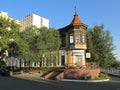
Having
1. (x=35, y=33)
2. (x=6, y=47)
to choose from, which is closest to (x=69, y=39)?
(x=35, y=33)

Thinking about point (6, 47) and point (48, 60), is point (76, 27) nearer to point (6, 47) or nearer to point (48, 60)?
point (48, 60)

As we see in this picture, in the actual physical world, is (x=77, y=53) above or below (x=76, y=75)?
above

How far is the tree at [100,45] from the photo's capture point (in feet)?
201

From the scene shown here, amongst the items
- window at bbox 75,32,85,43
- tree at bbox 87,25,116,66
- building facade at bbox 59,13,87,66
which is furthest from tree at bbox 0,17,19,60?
tree at bbox 87,25,116,66

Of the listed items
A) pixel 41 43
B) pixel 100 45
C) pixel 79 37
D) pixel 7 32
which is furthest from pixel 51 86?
pixel 100 45

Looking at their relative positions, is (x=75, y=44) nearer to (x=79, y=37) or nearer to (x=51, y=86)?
(x=79, y=37)

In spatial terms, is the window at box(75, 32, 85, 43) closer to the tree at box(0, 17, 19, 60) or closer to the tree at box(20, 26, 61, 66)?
the tree at box(20, 26, 61, 66)

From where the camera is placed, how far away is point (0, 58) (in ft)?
192

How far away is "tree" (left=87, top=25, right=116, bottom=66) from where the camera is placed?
61.2 metres

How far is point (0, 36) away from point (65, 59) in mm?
12934

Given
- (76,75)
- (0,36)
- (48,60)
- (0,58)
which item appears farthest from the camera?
(0,58)

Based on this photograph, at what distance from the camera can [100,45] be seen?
6222 centimetres

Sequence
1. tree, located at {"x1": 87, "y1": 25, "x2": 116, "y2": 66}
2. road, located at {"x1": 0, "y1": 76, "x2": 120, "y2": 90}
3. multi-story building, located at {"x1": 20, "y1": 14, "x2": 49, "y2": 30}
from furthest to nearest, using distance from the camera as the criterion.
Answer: multi-story building, located at {"x1": 20, "y1": 14, "x2": 49, "y2": 30} < tree, located at {"x1": 87, "y1": 25, "x2": 116, "y2": 66} < road, located at {"x1": 0, "y1": 76, "x2": 120, "y2": 90}

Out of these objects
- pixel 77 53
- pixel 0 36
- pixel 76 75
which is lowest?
pixel 76 75
